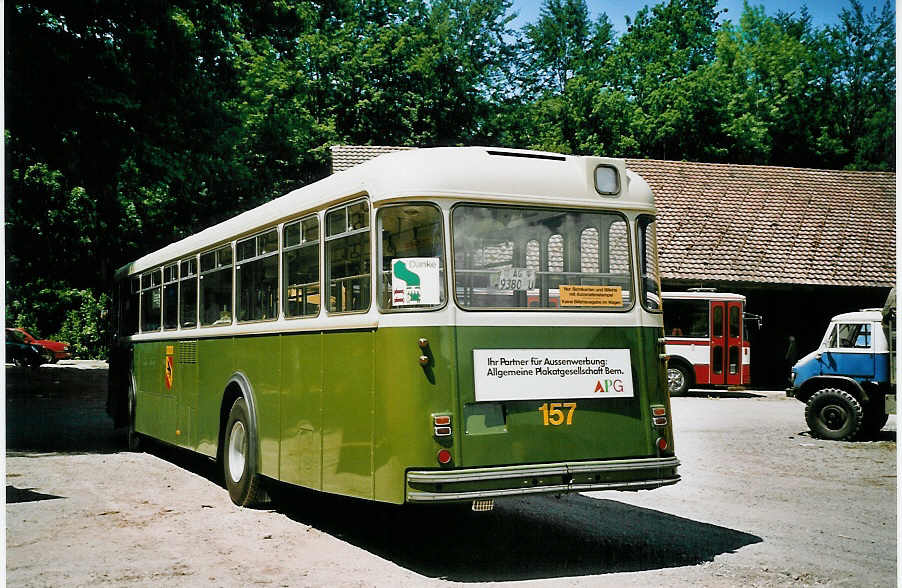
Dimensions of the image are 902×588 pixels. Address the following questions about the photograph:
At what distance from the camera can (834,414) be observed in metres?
16.5

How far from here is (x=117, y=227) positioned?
81.6 feet

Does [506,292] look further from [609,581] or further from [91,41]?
[91,41]

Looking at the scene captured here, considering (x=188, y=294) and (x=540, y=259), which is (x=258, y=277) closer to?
(x=188, y=294)

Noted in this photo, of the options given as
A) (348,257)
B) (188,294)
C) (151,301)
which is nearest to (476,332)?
(348,257)

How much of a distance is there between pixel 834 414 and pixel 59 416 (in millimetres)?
13846

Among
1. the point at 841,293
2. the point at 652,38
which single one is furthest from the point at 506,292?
the point at 841,293

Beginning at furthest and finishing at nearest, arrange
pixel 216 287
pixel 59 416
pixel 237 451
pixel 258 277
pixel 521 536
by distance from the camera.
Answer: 1. pixel 59 416
2. pixel 216 287
3. pixel 237 451
4. pixel 258 277
5. pixel 521 536

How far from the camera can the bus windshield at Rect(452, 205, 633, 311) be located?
7.34m

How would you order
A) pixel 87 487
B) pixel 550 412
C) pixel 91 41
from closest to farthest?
1. pixel 550 412
2. pixel 87 487
3. pixel 91 41

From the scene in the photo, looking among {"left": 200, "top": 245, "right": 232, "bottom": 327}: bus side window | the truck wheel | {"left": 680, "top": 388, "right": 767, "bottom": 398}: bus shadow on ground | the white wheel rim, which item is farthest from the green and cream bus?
{"left": 680, "top": 388, "right": 767, "bottom": 398}: bus shadow on ground

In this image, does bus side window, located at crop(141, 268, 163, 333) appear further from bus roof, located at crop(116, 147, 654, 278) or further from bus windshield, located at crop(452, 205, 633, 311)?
bus windshield, located at crop(452, 205, 633, 311)

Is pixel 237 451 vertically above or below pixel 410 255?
below

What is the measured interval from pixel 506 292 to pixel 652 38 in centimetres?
1722

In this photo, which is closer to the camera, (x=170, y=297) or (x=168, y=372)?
(x=168, y=372)
